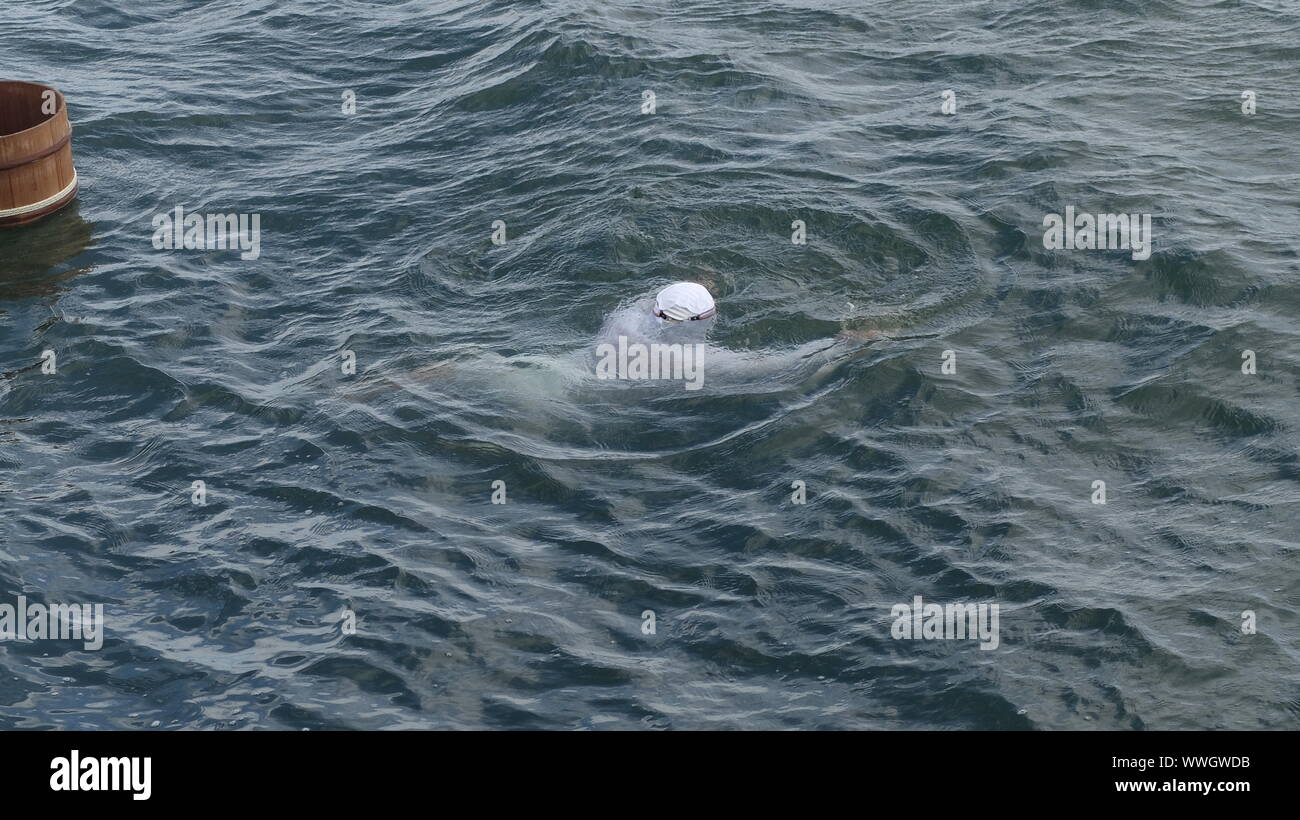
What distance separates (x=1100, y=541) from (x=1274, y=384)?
119 inches

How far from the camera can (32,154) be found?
48.2ft

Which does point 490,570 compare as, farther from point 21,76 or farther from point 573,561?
point 21,76

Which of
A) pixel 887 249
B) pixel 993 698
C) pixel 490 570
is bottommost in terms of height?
pixel 993 698

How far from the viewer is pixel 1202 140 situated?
15945 millimetres

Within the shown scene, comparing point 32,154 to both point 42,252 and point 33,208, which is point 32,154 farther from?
point 42,252

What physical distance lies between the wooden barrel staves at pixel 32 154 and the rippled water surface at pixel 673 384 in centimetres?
30

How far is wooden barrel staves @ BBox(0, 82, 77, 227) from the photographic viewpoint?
14.6 meters

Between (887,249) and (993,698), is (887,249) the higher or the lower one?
the higher one

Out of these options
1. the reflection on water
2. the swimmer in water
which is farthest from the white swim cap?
the reflection on water

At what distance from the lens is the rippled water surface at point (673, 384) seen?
942 centimetres

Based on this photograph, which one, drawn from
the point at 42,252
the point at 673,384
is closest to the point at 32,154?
the point at 42,252

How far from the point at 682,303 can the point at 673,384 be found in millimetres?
844

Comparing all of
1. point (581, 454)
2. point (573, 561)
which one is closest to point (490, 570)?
point (573, 561)

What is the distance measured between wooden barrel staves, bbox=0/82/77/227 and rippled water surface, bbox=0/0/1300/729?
297 millimetres
